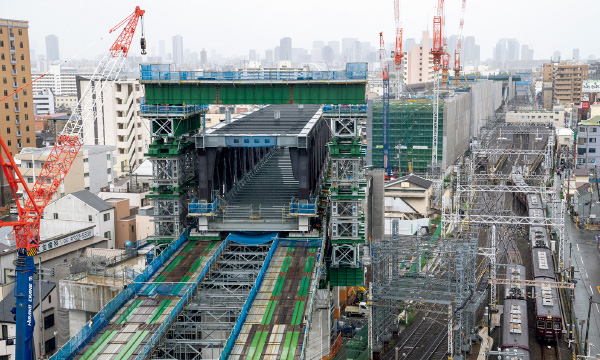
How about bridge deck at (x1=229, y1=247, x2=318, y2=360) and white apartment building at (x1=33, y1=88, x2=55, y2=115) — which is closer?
bridge deck at (x1=229, y1=247, x2=318, y2=360)

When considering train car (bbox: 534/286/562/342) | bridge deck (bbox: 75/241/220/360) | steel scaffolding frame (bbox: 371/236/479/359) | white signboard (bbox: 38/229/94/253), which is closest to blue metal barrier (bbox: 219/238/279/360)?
bridge deck (bbox: 75/241/220/360)

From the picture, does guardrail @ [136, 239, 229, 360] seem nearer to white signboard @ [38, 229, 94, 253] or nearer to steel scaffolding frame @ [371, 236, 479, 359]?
steel scaffolding frame @ [371, 236, 479, 359]

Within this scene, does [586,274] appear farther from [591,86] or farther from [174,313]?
[591,86]

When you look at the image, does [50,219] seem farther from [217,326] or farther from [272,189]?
[217,326]

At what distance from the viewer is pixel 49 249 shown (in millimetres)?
48531

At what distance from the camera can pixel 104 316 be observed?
26.0 meters

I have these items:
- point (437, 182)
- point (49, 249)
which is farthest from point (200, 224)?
point (437, 182)

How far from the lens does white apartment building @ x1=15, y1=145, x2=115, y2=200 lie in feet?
233

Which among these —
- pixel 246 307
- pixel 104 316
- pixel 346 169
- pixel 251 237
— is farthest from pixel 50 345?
pixel 346 169

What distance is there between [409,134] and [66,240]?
199 feet

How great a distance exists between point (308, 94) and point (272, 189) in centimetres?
1009

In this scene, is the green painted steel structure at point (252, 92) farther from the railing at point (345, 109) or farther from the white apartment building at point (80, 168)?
the white apartment building at point (80, 168)

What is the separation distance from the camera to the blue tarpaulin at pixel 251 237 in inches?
1460

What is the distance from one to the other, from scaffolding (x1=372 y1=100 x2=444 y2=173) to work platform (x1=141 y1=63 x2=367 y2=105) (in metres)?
62.1
